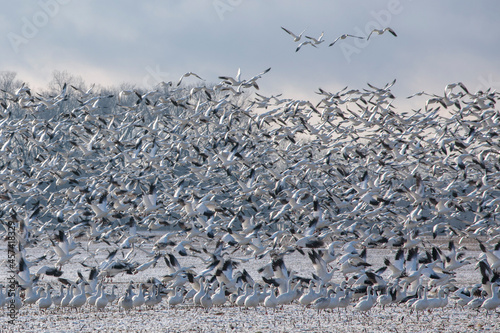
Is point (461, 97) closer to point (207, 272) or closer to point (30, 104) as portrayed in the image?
Answer: point (207, 272)

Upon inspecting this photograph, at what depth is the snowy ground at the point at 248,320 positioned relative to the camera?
1508 centimetres

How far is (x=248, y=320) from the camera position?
16172 millimetres

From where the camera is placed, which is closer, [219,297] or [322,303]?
[322,303]

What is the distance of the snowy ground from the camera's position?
15078 millimetres

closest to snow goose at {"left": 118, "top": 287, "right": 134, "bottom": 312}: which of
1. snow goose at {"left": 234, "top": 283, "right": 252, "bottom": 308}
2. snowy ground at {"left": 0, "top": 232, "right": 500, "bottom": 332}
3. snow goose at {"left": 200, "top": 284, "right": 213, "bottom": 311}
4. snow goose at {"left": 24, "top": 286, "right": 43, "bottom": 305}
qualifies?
snowy ground at {"left": 0, "top": 232, "right": 500, "bottom": 332}

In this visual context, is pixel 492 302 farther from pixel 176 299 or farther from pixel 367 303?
pixel 176 299

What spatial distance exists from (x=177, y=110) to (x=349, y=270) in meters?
50.2

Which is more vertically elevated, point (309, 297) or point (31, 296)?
point (31, 296)

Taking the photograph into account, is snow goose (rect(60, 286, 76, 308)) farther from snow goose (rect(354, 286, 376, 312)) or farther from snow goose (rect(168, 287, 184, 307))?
snow goose (rect(354, 286, 376, 312))

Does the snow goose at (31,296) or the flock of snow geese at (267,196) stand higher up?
the flock of snow geese at (267,196)

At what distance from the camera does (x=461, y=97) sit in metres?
28.0

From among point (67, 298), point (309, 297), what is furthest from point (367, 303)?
point (67, 298)

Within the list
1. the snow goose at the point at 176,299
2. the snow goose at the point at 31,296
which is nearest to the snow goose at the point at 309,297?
the snow goose at the point at 176,299

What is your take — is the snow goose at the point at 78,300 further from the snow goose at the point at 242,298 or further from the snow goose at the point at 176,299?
the snow goose at the point at 242,298
